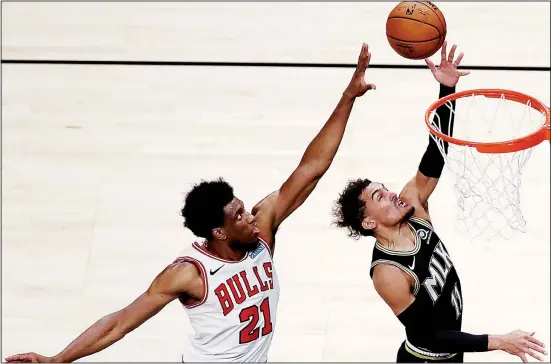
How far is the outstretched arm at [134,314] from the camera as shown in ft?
13.4

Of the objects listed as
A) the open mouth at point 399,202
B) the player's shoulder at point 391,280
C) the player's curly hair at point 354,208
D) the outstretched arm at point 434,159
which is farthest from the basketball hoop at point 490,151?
the player's shoulder at point 391,280

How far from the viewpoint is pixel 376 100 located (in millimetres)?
6312

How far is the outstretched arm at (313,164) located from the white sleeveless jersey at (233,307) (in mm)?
177

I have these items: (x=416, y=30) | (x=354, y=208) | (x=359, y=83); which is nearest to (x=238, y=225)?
(x=354, y=208)

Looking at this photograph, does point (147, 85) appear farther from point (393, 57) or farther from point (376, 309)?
point (376, 309)

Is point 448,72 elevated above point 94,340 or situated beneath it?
elevated above

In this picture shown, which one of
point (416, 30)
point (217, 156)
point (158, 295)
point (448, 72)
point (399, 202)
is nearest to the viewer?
point (158, 295)

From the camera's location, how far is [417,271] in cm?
418

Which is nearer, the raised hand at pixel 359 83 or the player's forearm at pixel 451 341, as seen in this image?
the player's forearm at pixel 451 341

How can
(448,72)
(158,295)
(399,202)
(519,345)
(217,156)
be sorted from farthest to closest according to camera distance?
(217,156)
(448,72)
(399,202)
(158,295)
(519,345)

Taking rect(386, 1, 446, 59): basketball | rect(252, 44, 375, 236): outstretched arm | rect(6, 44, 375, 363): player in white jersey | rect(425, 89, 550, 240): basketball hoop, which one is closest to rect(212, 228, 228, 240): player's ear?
rect(6, 44, 375, 363): player in white jersey

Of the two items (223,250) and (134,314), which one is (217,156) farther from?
(134,314)

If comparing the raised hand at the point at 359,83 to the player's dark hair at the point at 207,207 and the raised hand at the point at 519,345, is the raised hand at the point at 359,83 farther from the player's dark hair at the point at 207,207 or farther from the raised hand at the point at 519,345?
the raised hand at the point at 519,345

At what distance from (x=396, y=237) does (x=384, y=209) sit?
0.37 feet
